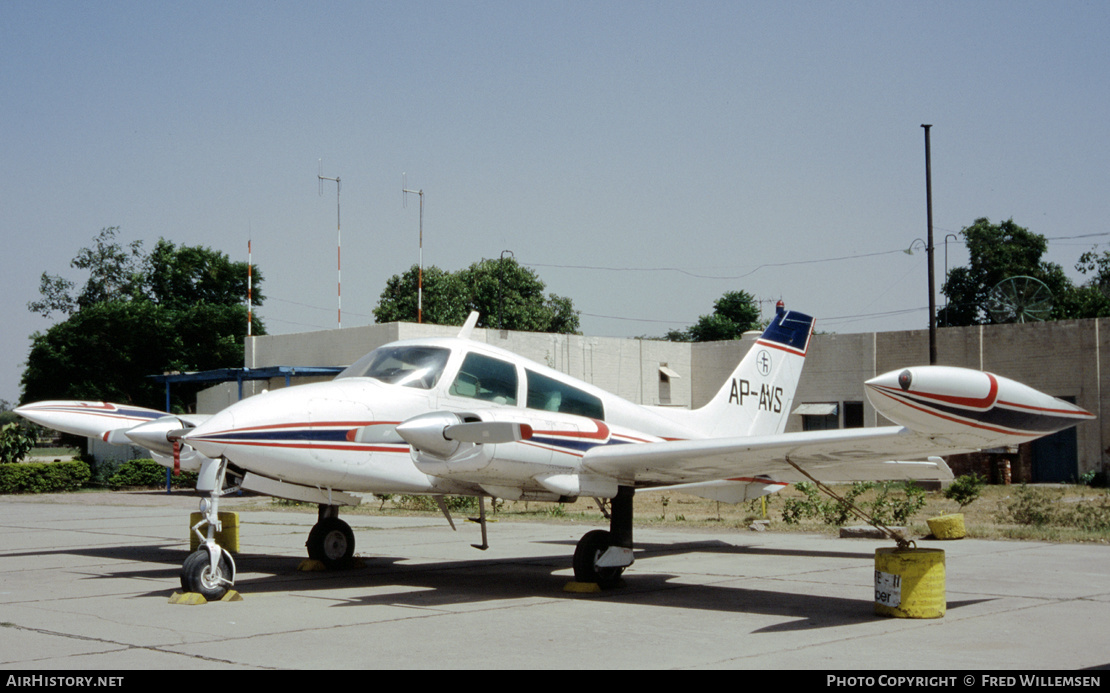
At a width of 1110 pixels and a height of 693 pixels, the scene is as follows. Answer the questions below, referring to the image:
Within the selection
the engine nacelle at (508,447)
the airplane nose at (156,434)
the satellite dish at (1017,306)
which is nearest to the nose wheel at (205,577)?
the engine nacelle at (508,447)

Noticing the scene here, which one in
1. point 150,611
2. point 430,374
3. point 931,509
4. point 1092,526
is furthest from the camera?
point 931,509

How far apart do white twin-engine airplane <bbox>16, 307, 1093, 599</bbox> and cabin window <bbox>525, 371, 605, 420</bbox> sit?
0.01 meters

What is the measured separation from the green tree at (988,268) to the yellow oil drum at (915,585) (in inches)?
2569

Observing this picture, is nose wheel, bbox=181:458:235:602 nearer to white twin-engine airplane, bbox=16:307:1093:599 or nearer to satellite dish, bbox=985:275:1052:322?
white twin-engine airplane, bbox=16:307:1093:599

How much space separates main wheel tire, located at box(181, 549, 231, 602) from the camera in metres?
9.67

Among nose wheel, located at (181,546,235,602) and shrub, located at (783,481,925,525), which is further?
shrub, located at (783,481,925,525)

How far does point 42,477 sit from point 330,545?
28.2 m

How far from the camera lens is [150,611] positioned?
9312 mm

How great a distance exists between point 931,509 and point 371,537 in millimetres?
13544

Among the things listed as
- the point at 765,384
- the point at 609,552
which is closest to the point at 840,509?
the point at 765,384

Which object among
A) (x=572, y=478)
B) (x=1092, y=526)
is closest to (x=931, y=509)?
(x=1092, y=526)

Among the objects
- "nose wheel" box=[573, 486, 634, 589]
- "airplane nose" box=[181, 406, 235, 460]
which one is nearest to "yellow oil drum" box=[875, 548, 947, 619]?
"nose wheel" box=[573, 486, 634, 589]

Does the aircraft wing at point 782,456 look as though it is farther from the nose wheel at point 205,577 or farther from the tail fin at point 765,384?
the nose wheel at point 205,577
